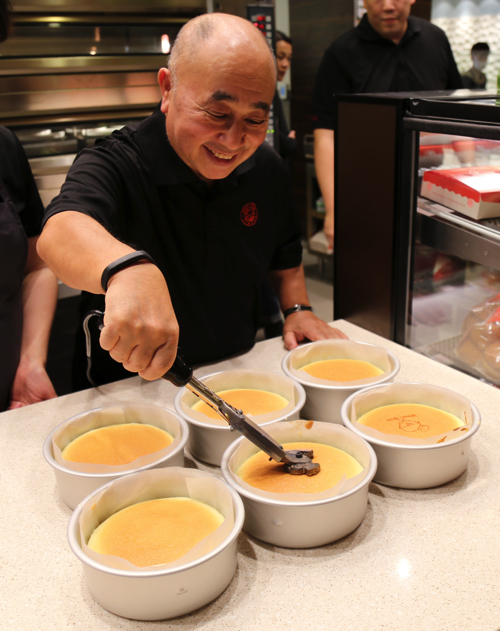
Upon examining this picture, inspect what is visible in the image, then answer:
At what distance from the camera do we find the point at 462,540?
849mm

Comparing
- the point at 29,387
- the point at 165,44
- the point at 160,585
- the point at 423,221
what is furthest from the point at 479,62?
the point at 160,585

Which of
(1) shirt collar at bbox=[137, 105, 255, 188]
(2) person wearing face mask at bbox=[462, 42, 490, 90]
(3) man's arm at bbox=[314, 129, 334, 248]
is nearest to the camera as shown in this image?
(1) shirt collar at bbox=[137, 105, 255, 188]

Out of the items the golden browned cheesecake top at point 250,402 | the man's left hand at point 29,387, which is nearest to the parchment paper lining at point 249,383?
the golden browned cheesecake top at point 250,402

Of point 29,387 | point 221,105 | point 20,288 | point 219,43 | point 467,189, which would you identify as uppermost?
point 219,43

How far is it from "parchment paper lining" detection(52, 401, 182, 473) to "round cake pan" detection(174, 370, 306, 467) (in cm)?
3

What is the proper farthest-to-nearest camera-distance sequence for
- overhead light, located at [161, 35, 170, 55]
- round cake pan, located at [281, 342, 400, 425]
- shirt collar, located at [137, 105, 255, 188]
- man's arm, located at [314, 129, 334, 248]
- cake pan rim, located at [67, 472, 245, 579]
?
man's arm, located at [314, 129, 334, 248], overhead light, located at [161, 35, 170, 55], shirt collar, located at [137, 105, 255, 188], round cake pan, located at [281, 342, 400, 425], cake pan rim, located at [67, 472, 245, 579]

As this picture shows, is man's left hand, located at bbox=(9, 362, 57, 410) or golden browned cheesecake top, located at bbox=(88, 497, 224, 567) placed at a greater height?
golden browned cheesecake top, located at bbox=(88, 497, 224, 567)

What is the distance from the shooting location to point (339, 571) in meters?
0.80

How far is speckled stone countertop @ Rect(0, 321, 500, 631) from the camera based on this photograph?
0.73 meters

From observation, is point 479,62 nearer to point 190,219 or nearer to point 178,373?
point 190,219

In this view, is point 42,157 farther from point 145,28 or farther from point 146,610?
point 146,610

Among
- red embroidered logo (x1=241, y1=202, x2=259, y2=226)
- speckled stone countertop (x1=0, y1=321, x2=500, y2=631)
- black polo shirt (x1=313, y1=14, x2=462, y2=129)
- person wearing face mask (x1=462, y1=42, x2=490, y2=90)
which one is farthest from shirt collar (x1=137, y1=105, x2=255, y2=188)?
person wearing face mask (x1=462, y1=42, x2=490, y2=90)

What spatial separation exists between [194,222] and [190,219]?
0.01 meters

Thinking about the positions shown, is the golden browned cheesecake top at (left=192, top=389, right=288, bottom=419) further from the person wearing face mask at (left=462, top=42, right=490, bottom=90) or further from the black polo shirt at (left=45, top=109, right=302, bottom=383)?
the person wearing face mask at (left=462, top=42, right=490, bottom=90)
